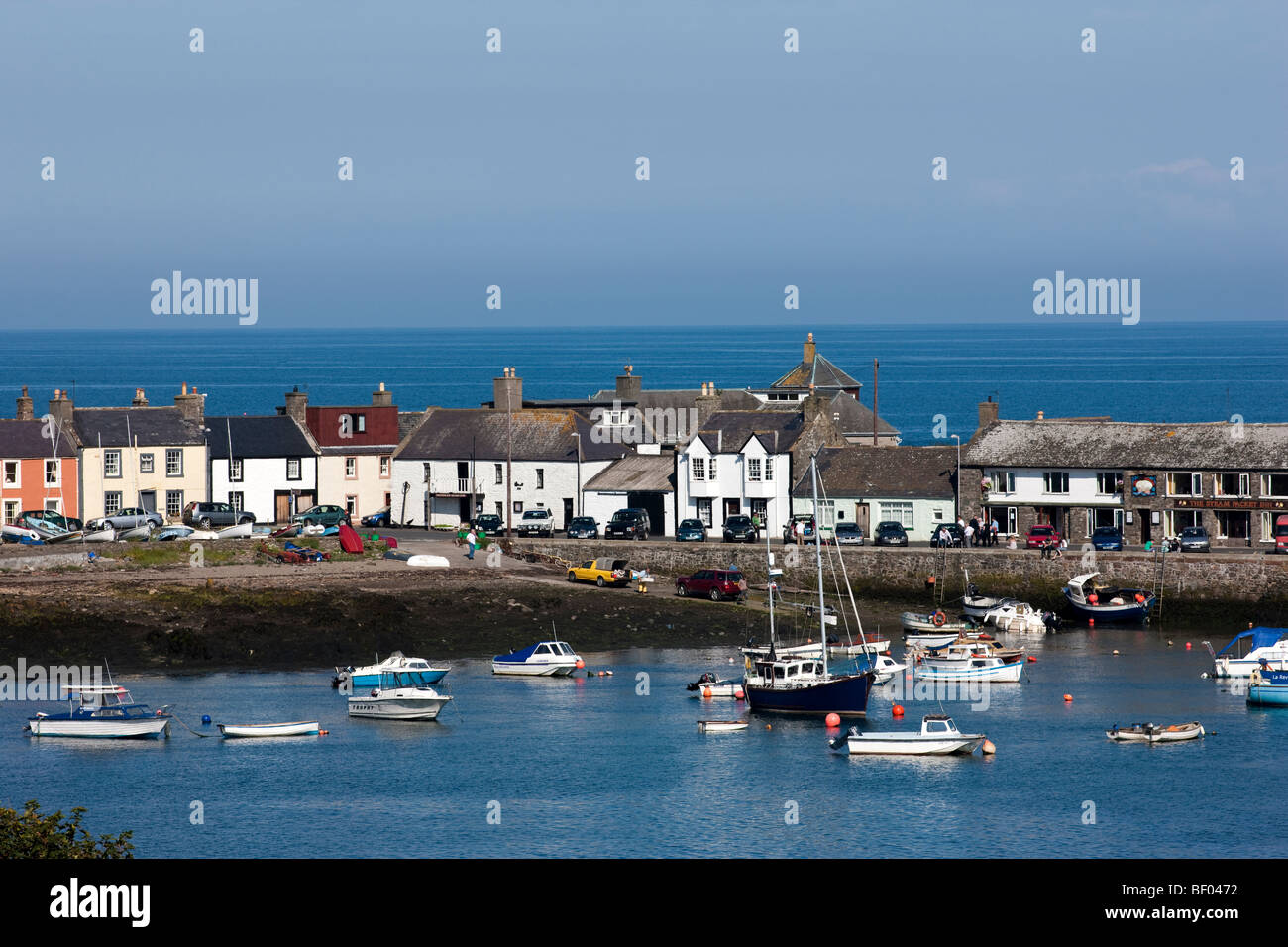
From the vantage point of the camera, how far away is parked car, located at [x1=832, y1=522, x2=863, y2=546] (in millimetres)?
76188

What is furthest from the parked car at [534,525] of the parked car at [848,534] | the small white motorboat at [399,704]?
the small white motorboat at [399,704]

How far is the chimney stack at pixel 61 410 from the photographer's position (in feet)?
260

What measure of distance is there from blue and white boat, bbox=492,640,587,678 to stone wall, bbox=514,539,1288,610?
1369 cm

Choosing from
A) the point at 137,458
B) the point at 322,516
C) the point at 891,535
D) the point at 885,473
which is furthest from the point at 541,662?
the point at 137,458

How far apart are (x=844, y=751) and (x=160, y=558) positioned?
36243mm

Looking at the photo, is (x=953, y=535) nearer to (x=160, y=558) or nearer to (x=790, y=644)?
(x=790, y=644)

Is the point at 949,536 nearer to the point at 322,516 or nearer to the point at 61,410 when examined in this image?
the point at 322,516

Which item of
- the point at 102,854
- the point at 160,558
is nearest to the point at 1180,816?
the point at 102,854

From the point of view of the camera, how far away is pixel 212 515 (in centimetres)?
8069

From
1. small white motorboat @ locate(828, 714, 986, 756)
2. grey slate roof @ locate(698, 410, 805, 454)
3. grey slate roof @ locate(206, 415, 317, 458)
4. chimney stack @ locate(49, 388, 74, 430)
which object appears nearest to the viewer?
small white motorboat @ locate(828, 714, 986, 756)

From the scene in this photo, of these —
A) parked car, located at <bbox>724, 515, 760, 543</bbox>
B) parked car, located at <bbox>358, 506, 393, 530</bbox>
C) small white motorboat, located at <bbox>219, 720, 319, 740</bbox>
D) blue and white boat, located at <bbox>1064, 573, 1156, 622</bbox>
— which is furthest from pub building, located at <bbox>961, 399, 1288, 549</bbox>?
small white motorboat, located at <bbox>219, 720, 319, 740</bbox>

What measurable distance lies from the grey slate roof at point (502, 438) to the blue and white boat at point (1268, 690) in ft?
130

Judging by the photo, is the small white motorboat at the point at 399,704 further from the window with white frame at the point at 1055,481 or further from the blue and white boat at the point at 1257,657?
the window with white frame at the point at 1055,481

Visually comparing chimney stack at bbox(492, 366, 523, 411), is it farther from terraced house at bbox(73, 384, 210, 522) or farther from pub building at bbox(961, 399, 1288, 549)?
pub building at bbox(961, 399, 1288, 549)
